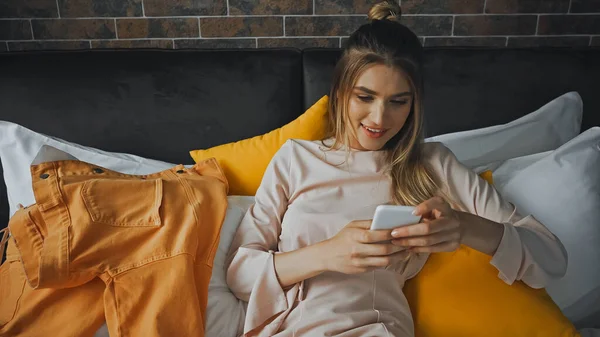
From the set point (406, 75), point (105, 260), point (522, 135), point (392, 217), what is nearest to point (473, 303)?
point (392, 217)

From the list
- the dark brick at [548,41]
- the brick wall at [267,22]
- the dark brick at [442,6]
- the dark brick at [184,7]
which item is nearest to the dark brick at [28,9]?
the brick wall at [267,22]

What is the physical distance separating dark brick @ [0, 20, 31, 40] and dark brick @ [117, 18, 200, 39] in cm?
34

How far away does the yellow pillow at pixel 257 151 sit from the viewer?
4.98 ft

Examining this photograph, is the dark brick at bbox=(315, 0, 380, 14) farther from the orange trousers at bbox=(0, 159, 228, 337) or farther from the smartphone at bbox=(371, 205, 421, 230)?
the smartphone at bbox=(371, 205, 421, 230)

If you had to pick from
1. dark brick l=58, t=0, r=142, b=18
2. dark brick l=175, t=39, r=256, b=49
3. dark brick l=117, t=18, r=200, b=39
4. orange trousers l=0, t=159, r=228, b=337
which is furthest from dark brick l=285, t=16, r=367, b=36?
orange trousers l=0, t=159, r=228, b=337

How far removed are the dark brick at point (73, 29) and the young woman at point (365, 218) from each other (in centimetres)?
102

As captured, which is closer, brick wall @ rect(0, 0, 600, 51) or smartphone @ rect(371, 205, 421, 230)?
smartphone @ rect(371, 205, 421, 230)

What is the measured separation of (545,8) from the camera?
1.93m

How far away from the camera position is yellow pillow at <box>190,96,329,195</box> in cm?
152

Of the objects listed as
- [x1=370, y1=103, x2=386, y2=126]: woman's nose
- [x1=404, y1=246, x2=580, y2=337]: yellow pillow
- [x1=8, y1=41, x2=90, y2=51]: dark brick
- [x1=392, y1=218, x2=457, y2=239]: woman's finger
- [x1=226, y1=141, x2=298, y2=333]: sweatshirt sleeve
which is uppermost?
[x1=8, y1=41, x2=90, y2=51]: dark brick

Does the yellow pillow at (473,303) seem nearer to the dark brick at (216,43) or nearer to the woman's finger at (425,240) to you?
the woman's finger at (425,240)

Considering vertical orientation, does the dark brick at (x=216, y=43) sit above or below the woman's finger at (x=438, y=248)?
above

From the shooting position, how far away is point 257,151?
153 centimetres

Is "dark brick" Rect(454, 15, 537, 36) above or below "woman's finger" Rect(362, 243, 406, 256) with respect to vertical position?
above
